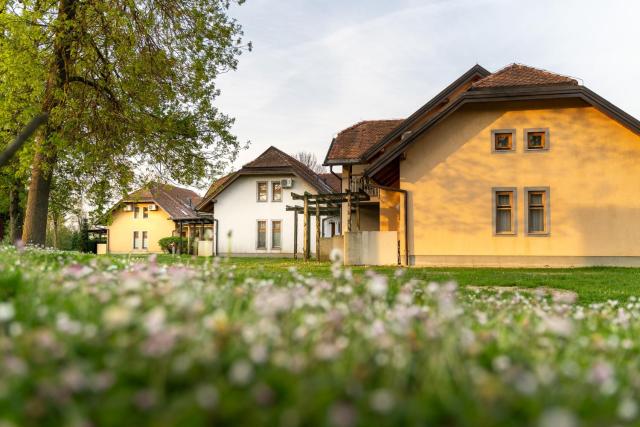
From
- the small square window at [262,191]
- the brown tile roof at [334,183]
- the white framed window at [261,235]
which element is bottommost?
the white framed window at [261,235]

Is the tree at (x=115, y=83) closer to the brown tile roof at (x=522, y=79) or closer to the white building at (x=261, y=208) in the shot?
the brown tile roof at (x=522, y=79)

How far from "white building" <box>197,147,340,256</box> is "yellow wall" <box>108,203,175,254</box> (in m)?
15.2

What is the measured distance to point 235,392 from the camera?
6.82 ft

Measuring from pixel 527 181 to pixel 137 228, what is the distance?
41.4m

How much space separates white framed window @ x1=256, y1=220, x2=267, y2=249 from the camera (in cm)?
4088

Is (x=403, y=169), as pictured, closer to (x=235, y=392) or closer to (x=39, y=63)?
(x=39, y=63)

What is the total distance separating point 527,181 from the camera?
71.7 feet

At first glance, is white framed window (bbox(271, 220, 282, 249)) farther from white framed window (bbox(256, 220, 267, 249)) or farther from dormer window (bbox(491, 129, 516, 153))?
dormer window (bbox(491, 129, 516, 153))

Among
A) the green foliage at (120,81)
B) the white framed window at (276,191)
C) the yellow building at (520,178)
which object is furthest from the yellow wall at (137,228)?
the yellow building at (520,178)

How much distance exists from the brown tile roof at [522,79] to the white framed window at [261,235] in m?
21.3

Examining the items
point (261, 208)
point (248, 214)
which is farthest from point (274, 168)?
point (248, 214)

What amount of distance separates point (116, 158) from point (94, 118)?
1.81 m

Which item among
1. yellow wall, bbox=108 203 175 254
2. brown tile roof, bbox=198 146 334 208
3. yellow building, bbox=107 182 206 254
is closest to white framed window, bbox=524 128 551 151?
brown tile roof, bbox=198 146 334 208

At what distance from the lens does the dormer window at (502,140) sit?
22.1m
